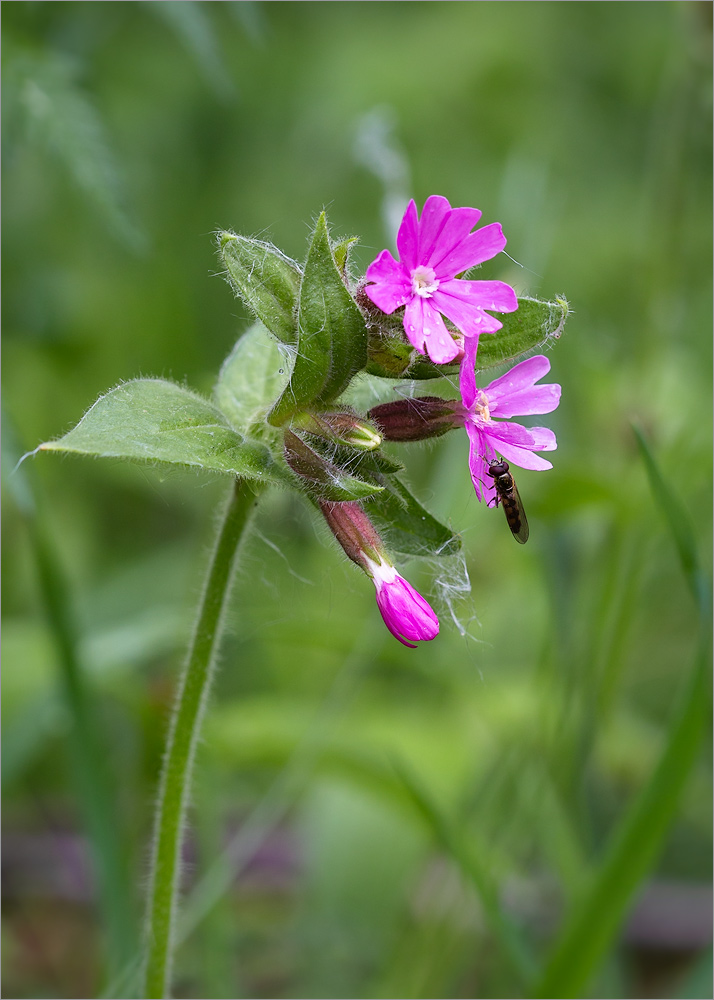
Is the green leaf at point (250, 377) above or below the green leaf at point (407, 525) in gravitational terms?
above

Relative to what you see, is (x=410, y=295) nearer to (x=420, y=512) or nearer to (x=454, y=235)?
(x=454, y=235)

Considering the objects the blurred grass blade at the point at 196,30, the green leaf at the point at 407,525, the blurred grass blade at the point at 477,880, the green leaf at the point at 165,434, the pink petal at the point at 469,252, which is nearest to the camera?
the green leaf at the point at 165,434

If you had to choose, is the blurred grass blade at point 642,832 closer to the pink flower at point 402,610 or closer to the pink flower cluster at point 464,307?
the pink flower cluster at point 464,307

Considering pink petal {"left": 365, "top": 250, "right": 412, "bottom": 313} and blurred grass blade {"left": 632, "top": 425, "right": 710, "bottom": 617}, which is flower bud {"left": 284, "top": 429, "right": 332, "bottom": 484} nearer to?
pink petal {"left": 365, "top": 250, "right": 412, "bottom": 313}

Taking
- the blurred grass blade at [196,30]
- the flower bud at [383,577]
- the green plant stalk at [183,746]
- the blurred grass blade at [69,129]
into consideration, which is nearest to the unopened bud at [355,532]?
the flower bud at [383,577]

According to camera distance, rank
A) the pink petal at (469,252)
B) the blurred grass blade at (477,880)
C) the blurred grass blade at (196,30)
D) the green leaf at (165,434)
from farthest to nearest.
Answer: the blurred grass blade at (196,30) → the blurred grass blade at (477,880) → the pink petal at (469,252) → the green leaf at (165,434)

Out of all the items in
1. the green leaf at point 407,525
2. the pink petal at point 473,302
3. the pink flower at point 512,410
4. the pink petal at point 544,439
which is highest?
the pink petal at point 473,302

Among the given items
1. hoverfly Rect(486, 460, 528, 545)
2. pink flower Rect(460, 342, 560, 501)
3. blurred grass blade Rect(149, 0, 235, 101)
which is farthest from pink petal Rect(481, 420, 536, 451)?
blurred grass blade Rect(149, 0, 235, 101)
